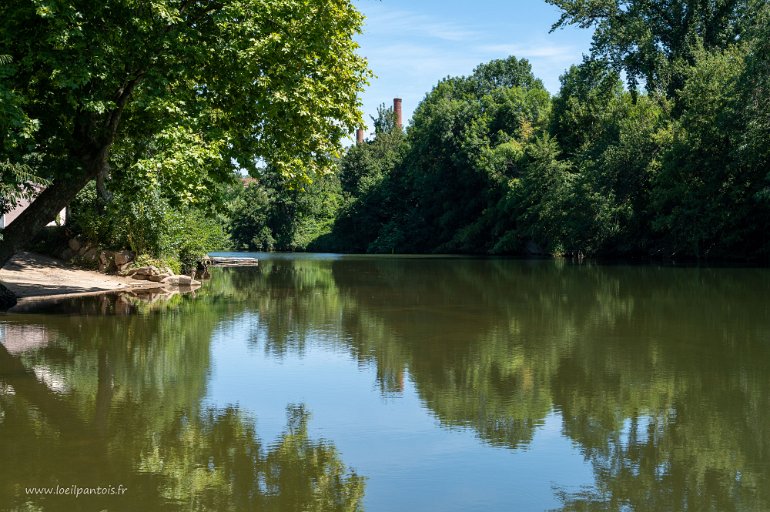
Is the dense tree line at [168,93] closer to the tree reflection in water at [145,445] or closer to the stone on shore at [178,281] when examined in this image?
the stone on shore at [178,281]

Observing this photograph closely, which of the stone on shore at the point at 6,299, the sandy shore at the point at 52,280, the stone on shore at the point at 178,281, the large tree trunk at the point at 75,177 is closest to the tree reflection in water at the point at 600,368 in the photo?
the sandy shore at the point at 52,280

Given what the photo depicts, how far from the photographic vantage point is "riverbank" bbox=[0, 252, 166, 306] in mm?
18703

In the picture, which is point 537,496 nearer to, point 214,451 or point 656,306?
point 214,451

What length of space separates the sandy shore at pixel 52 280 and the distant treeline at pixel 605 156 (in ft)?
17.3

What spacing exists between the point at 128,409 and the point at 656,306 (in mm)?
12355

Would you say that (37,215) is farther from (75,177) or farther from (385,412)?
(385,412)

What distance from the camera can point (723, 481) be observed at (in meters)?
5.13

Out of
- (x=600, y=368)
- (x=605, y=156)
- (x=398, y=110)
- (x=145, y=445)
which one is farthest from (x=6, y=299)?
(x=398, y=110)

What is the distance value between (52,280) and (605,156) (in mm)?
31862

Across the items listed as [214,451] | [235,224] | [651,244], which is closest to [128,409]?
[214,451]

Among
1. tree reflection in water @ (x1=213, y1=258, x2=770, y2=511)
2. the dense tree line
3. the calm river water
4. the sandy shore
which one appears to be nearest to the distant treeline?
the dense tree line

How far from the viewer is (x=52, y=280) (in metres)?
21.2

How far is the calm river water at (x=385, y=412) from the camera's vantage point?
4.94m

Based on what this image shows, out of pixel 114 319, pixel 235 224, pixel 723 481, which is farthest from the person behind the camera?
pixel 235 224
